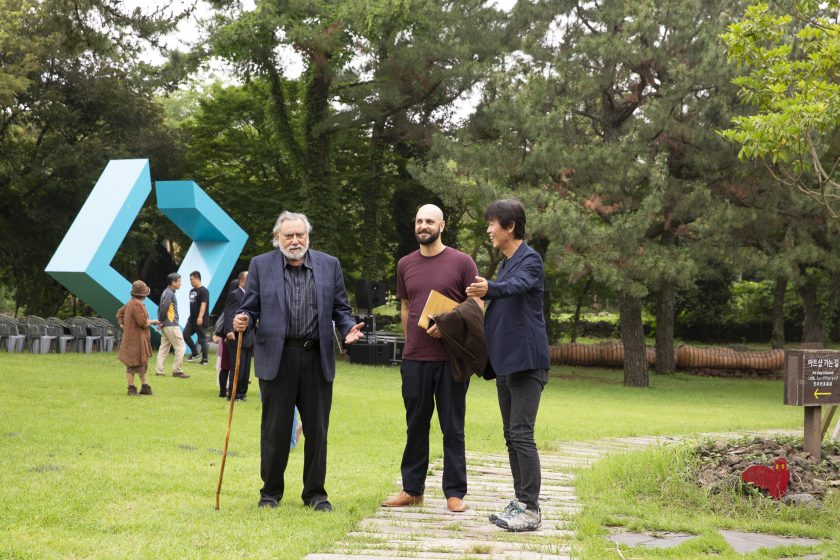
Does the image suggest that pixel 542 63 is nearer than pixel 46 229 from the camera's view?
Yes

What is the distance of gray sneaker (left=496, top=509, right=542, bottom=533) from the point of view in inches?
201

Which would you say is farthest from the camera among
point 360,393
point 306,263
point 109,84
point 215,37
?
point 109,84

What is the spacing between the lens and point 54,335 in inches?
850

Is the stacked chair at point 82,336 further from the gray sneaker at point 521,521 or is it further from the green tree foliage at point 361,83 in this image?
the gray sneaker at point 521,521

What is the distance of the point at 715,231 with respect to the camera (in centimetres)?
1923

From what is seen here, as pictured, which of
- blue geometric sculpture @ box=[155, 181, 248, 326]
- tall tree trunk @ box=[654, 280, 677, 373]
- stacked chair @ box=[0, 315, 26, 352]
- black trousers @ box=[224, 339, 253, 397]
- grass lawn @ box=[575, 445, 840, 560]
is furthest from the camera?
tall tree trunk @ box=[654, 280, 677, 373]

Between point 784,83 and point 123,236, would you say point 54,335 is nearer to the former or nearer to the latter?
point 123,236

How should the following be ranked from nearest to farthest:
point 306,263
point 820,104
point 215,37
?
1. point 306,263
2. point 820,104
3. point 215,37

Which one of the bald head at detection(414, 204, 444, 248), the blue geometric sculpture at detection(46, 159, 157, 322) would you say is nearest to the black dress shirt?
the bald head at detection(414, 204, 444, 248)

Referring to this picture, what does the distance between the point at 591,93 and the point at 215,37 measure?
891 cm

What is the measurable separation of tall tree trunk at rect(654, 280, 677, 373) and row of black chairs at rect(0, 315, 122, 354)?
13733 millimetres

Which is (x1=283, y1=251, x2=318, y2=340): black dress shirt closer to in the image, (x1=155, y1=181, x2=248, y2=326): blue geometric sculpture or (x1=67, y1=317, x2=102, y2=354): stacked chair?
(x1=155, y1=181, x2=248, y2=326): blue geometric sculpture

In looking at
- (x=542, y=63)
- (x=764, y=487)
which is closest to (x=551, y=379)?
(x=542, y=63)

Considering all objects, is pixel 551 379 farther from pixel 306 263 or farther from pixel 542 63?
pixel 306 263
